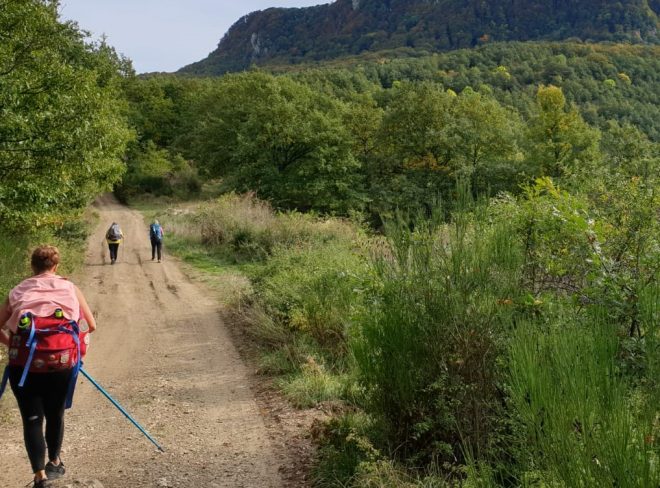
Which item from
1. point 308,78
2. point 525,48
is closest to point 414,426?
point 308,78

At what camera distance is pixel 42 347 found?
13.5 feet

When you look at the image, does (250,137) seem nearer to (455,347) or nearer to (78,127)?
(78,127)

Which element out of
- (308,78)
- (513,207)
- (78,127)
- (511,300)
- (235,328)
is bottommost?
(235,328)

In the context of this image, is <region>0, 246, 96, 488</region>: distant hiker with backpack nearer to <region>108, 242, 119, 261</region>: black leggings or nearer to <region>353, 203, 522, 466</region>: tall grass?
<region>353, 203, 522, 466</region>: tall grass

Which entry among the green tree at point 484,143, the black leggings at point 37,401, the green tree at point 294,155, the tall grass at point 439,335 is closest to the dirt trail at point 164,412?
the black leggings at point 37,401

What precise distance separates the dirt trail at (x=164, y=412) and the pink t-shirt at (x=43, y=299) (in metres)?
1.60

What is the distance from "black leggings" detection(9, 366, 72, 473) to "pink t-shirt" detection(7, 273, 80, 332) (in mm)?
429

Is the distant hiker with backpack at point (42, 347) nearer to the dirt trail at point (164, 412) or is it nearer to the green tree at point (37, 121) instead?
the dirt trail at point (164, 412)

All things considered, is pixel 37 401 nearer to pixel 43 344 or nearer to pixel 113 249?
pixel 43 344

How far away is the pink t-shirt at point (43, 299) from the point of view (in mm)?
4156

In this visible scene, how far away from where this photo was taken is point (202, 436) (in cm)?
644

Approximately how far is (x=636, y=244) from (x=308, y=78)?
79.7 meters

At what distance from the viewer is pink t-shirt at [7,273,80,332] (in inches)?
164

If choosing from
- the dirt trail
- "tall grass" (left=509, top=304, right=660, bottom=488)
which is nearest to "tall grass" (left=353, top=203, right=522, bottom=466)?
"tall grass" (left=509, top=304, right=660, bottom=488)
